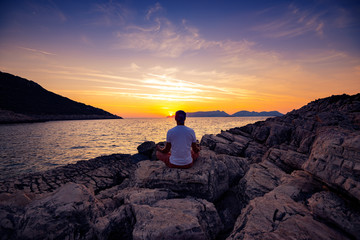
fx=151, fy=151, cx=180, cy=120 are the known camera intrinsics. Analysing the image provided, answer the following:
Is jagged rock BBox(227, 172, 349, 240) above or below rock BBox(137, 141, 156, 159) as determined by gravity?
above

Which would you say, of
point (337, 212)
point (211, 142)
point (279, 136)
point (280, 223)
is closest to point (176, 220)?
point (280, 223)

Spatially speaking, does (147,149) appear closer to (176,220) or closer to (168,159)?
(168,159)

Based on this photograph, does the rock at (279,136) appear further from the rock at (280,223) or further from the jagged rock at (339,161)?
the rock at (280,223)

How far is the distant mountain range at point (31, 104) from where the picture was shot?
84081 mm

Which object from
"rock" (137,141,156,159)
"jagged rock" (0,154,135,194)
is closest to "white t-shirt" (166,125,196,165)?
"jagged rock" (0,154,135,194)

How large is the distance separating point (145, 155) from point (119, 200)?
11.2m

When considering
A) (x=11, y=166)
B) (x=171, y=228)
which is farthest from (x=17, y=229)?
(x=11, y=166)

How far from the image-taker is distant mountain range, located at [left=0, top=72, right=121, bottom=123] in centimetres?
8408

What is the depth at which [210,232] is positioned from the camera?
3.69 meters

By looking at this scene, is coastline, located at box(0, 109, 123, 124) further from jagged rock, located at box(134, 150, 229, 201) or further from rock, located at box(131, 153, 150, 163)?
jagged rock, located at box(134, 150, 229, 201)

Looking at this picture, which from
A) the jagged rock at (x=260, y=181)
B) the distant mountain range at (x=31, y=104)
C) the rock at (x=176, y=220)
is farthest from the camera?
the distant mountain range at (x=31, y=104)

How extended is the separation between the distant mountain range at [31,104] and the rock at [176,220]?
105560 millimetres

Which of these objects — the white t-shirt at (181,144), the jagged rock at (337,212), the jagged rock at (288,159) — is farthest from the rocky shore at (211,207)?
the jagged rock at (288,159)

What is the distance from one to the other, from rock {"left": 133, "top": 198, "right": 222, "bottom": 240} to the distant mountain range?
346ft
